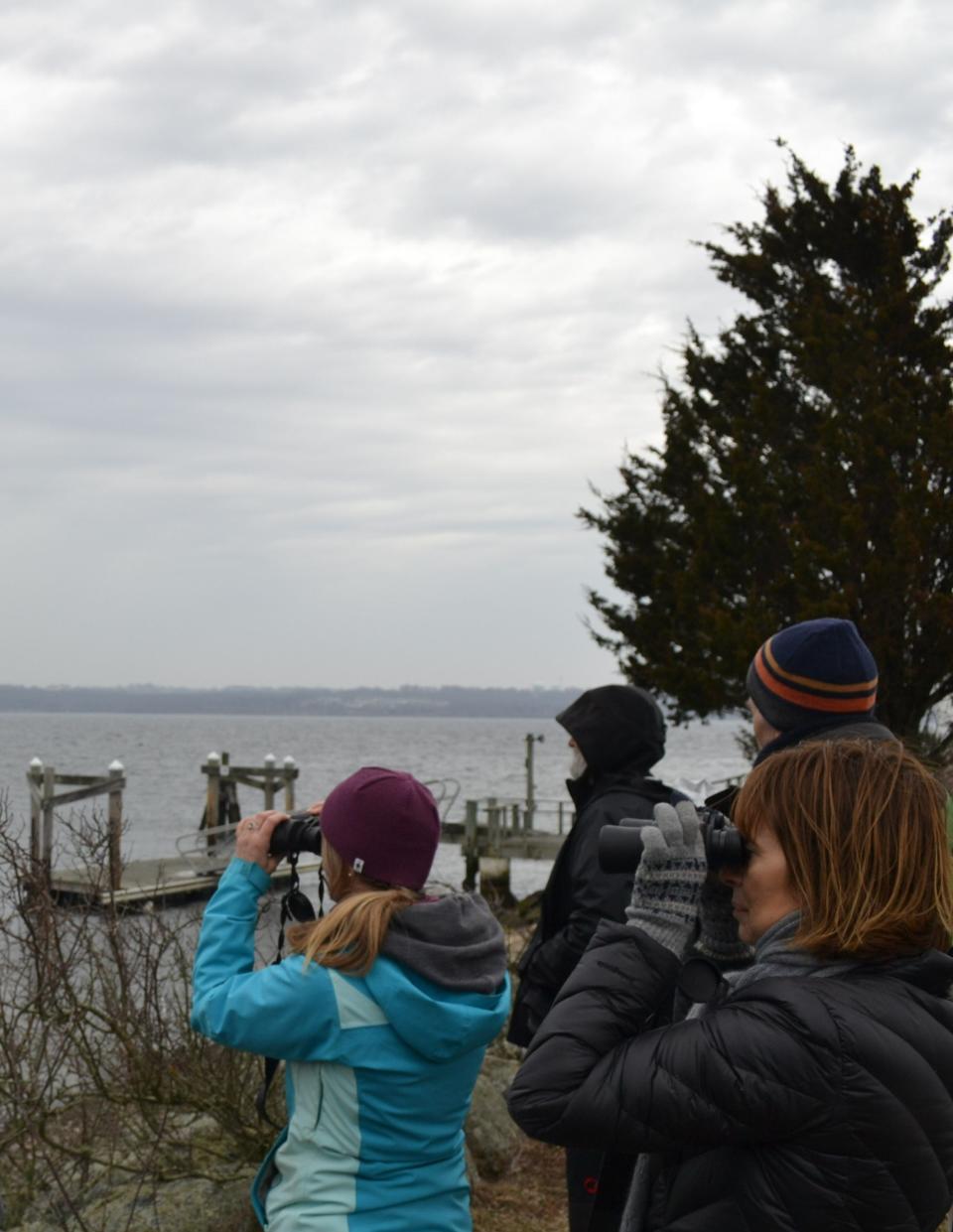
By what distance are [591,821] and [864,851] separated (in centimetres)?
204

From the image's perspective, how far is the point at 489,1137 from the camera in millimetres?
6102

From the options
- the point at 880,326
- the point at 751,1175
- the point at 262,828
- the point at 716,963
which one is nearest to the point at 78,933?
the point at 262,828

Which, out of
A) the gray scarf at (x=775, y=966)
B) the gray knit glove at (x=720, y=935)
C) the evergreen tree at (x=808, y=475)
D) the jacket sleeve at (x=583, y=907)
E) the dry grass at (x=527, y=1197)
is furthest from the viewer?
the evergreen tree at (x=808, y=475)

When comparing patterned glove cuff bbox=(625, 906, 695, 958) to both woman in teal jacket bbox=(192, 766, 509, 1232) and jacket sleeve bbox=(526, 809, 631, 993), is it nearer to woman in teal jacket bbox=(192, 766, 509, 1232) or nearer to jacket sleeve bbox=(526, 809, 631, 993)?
woman in teal jacket bbox=(192, 766, 509, 1232)

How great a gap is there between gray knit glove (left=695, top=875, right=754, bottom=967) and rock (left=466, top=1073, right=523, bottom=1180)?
4.01m

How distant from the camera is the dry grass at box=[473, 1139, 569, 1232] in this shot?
18.1 ft

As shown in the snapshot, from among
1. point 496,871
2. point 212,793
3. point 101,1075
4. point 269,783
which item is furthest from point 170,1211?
point 212,793

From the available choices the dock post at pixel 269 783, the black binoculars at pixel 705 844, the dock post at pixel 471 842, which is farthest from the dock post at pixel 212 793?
the black binoculars at pixel 705 844

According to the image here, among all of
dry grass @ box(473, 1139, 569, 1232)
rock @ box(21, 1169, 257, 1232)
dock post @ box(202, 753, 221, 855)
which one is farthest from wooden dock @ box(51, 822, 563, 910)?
rock @ box(21, 1169, 257, 1232)

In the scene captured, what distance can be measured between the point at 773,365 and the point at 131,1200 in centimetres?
1463

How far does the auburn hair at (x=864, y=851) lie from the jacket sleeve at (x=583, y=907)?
176cm

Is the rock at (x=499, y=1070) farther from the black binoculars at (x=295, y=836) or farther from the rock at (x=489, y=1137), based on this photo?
the black binoculars at (x=295, y=836)

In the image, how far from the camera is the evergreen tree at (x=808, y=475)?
14367 mm

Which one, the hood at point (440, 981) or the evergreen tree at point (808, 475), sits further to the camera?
the evergreen tree at point (808, 475)
